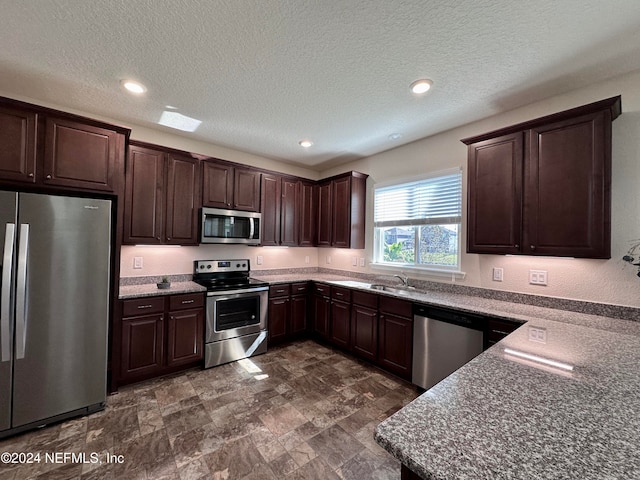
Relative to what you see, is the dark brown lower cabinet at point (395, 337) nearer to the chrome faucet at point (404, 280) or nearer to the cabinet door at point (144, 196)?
the chrome faucet at point (404, 280)

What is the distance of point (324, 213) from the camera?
14.1 feet

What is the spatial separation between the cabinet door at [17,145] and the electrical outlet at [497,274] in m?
4.12

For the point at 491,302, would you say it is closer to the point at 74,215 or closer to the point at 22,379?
the point at 74,215

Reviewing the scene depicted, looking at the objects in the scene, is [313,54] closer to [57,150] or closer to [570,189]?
[570,189]

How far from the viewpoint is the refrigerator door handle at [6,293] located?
6.23ft

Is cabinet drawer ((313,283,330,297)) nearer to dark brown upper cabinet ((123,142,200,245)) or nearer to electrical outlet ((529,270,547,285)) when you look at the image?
dark brown upper cabinet ((123,142,200,245))

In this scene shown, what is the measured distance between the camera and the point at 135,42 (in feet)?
5.88

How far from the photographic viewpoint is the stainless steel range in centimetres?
308

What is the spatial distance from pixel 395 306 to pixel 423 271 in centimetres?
67

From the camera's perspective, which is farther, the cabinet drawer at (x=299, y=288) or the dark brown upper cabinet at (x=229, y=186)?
the cabinet drawer at (x=299, y=288)

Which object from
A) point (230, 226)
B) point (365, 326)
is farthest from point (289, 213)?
point (365, 326)

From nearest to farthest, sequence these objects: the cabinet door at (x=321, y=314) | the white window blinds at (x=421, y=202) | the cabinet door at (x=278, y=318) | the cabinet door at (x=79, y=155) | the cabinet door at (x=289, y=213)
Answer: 1. the cabinet door at (x=79, y=155)
2. the white window blinds at (x=421, y=202)
3. the cabinet door at (x=278, y=318)
4. the cabinet door at (x=321, y=314)
5. the cabinet door at (x=289, y=213)

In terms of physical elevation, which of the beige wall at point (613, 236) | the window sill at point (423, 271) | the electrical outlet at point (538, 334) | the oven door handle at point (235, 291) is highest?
the beige wall at point (613, 236)

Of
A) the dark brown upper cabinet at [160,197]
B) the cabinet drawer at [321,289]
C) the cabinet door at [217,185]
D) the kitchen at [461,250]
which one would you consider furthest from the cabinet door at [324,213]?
the dark brown upper cabinet at [160,197]
